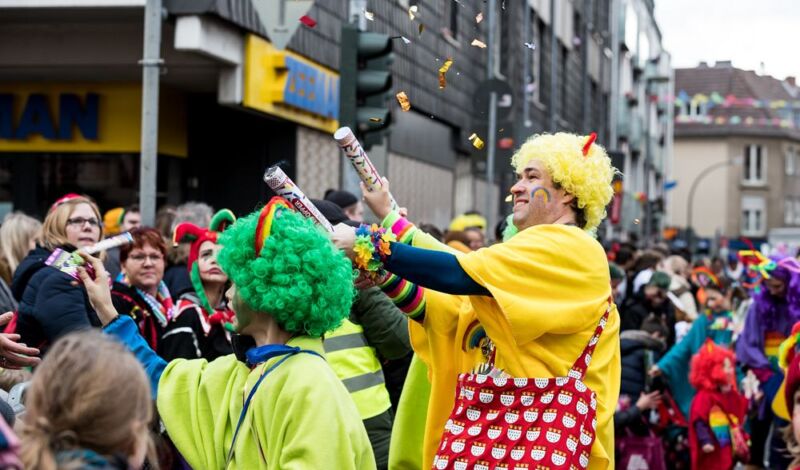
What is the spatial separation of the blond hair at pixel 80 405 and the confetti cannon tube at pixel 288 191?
128 centimetres

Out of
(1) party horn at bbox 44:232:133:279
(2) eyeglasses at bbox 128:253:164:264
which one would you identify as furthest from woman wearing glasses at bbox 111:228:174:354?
(1) party horn at bbox 44:232:133:279

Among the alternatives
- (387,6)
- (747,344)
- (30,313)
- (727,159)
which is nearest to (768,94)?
(727,159)

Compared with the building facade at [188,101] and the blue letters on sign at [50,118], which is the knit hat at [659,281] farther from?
the blue letters on sign at [50,118]

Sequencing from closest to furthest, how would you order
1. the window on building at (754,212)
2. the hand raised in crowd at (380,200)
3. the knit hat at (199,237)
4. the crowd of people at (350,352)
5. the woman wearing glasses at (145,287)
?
the crowd of people at (350,352) < the hand raised in crowd at (380,200) < the woman wearing glasses at (145,287) < the knit hat at (199,237) < the window on building at (754,212)

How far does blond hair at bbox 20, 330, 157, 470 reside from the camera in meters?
2.40

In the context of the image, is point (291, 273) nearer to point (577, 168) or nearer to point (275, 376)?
point (275, 376)

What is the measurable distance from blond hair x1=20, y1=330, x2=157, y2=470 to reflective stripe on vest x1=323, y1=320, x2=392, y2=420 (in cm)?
264

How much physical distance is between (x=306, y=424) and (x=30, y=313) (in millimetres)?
2054

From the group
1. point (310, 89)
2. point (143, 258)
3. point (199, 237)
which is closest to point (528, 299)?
point (143, 258)

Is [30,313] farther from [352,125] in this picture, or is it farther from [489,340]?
[352,125]

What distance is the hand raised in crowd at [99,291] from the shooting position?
12.9 feet

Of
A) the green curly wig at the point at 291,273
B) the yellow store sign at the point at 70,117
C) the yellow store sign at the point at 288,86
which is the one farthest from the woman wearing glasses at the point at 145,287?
the yellow store sign at the point at 70,117

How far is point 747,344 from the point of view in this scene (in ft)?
31.0

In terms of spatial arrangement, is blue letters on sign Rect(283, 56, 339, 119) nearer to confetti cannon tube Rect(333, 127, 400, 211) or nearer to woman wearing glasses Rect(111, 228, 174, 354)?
woman wearing glasses Rect(111, 228, 174, 354)
